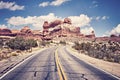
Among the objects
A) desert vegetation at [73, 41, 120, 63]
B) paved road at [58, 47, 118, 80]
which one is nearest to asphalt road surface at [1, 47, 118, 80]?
paved road at [58, 47, 118, 80]

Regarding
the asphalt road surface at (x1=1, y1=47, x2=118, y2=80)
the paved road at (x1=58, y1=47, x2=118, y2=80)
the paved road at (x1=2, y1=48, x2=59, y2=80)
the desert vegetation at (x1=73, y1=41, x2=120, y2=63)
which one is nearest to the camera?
the paved road at (x1=2, y1=48, x2=59, y2=80)

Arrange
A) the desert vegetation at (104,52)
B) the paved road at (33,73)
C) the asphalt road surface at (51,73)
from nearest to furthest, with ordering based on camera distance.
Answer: the paved road at (33,73) < the asphalt road surface at (51,73) < the desert vegetation at (104,52)

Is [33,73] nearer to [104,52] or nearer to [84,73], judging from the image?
[84,73]

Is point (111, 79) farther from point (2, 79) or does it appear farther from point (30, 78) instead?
point (2, 79)

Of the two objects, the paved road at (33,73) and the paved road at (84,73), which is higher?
the paved road at (33,73)

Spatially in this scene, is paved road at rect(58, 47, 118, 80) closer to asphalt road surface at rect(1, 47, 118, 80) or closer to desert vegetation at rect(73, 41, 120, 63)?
asphalt road surface at rect(1, 47, 118, 80)

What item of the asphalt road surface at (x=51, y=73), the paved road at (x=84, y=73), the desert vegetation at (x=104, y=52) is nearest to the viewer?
the asphalt road surface at (x=51, y=73)

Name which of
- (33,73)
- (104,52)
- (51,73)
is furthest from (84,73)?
(104,52)

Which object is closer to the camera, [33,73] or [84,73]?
[33,73]

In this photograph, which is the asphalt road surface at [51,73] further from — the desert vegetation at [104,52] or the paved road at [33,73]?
the desert vegetation at [104,52]

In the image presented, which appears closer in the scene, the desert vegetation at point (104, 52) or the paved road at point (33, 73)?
the paved road at point (33, 73)

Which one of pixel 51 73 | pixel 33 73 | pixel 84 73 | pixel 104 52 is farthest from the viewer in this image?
pixel 104 52

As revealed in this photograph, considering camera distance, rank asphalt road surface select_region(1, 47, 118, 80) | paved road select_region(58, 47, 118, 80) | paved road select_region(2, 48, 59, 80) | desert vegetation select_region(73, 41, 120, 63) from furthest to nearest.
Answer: desert vegetation select_region(73, 41, 120, 63) → paved road select_region(58, 47, 118, 80) → asphalt road surface select_region(1, 47, 118, 80) → paved road select_region(2, 48, 59, 80)

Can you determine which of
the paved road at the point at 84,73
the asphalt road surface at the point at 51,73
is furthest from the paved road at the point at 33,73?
the paved road at the point at 84,73
